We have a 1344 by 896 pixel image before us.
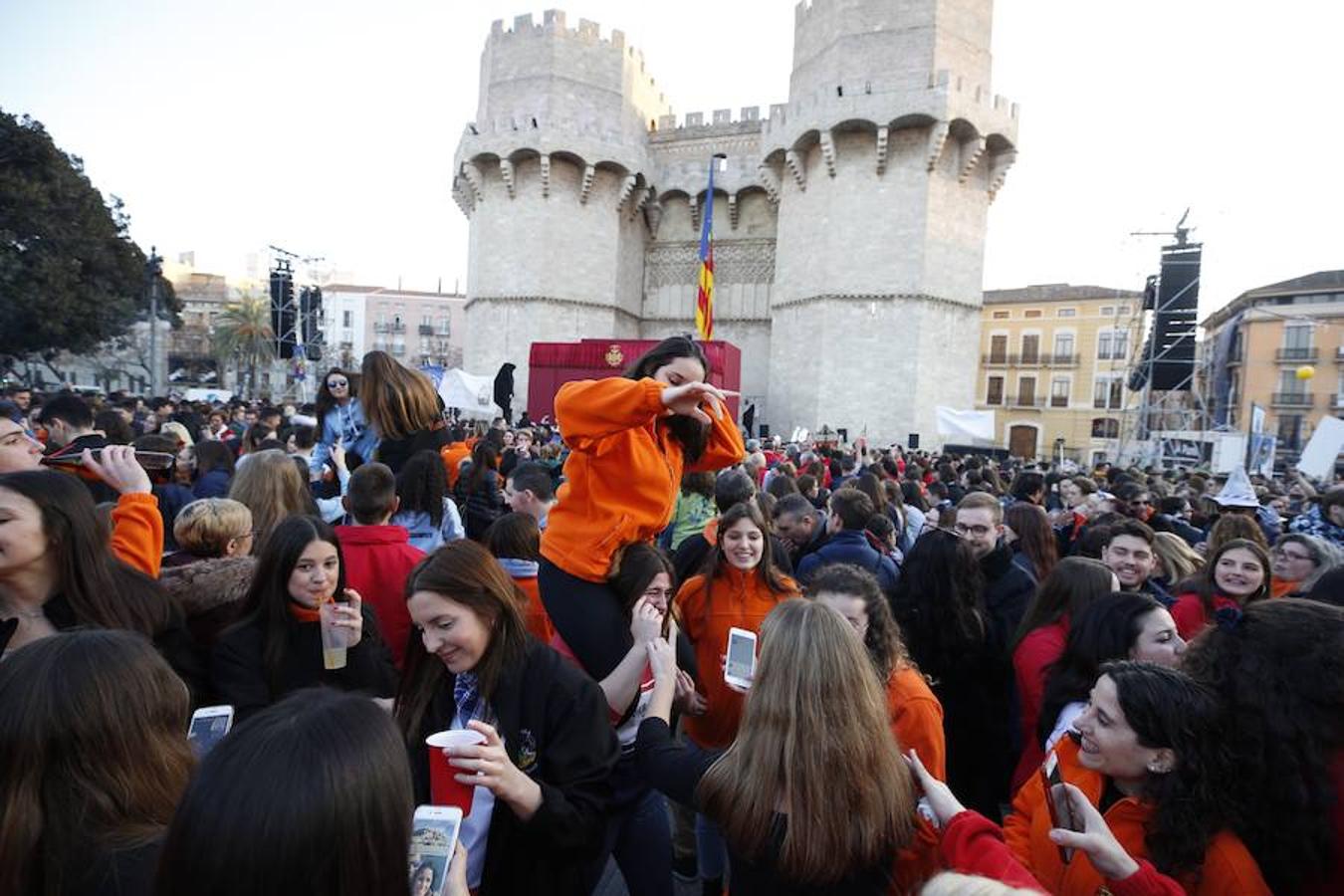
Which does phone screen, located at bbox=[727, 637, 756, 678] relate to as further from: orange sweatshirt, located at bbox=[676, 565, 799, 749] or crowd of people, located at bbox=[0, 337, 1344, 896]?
orange sweatshirt, located at bbox=[676, 565, 799, 749]

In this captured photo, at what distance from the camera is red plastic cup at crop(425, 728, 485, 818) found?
172cm

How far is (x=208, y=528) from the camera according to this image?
3.08 meters

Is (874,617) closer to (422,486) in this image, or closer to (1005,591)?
(1005,591)

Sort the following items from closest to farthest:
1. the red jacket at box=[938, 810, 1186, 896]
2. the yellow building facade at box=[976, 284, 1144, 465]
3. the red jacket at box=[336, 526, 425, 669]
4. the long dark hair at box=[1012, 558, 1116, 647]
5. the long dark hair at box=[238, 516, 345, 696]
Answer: the red jacket at box=[938, 810, 1186, 896] < the long dark hair at box=[238, 516, 345, 696] < the long dark hair at box=[1012, 558, 1116, 647] < the red jacket at box=[336, 526, 425, 669] < the yellow building facade at box=[976, 284, 1144, 465]

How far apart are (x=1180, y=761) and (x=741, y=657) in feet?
4.01

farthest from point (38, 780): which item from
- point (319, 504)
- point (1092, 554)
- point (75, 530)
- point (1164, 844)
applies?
point (1092, 554)

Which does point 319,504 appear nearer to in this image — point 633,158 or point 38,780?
point 38,780

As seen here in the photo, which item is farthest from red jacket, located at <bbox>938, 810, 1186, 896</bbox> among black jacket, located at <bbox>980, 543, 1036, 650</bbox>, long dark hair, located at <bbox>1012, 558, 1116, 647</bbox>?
black jacket, located at <bbox>980, 543, 1036, 650</bbox>

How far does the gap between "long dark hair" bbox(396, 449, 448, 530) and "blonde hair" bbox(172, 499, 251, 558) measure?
0.97 meters

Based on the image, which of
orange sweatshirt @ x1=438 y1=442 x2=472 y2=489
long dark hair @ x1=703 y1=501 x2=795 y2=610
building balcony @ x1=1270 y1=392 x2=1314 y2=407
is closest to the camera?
long dark hair @ x1=703 y1=501 x2=795 y2=610

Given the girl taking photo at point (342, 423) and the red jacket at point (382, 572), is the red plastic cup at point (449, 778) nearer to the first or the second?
the red jacket at point (382, 572)

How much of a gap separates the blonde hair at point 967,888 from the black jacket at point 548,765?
43.9 inches

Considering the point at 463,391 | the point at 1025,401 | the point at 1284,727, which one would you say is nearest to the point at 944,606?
the point at 1284,727

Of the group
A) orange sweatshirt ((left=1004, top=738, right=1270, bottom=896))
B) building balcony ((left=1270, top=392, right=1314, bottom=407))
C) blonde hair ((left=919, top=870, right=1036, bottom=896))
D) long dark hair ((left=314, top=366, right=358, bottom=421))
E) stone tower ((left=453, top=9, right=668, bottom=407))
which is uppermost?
stone tower ((left=453, top=9, right=668, bottom=407))
